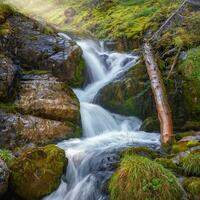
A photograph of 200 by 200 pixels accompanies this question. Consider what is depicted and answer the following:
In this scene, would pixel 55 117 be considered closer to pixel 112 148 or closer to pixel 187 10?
pixel 112 148

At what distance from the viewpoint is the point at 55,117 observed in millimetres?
9258

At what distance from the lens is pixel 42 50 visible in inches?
452

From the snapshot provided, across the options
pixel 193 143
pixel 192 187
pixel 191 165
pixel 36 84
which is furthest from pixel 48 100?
pixel 192 187

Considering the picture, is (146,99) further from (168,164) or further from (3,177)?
(3,177)

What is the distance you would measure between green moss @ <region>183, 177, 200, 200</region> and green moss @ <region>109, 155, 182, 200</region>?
0.52 ft

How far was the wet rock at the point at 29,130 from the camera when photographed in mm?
8500

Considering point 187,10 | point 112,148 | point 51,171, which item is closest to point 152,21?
point 187,10

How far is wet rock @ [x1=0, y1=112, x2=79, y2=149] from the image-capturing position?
335 inches

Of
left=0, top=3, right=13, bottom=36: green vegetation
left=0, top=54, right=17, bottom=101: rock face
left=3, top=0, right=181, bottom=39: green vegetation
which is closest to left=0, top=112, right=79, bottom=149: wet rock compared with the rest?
left=0, top=54, right=17, bottom=101: rock face

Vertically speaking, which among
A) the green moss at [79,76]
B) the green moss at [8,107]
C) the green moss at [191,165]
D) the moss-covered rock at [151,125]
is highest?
the green moss at [79,76]

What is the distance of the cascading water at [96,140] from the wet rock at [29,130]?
327mm

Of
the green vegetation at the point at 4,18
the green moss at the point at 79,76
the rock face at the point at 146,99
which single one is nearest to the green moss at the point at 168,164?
the rock face at the point at 146,99

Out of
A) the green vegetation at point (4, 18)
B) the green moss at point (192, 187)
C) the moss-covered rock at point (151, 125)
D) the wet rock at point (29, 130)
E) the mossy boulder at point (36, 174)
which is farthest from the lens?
the green vegetation at point (4, 18)

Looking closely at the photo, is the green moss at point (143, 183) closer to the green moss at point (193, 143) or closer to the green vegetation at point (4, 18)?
the green moss at point (193, 143)
